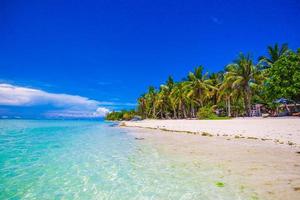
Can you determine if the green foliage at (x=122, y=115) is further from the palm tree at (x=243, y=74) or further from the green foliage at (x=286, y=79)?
Result: the green foliage at (x=286, y=79)

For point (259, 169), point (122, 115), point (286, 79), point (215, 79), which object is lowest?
point (259, 169)

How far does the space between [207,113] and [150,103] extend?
3537 centimetres

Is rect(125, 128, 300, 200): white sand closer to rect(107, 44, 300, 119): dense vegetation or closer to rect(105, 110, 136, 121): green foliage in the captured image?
rect(107, 44, 300, 119): dense vegetation

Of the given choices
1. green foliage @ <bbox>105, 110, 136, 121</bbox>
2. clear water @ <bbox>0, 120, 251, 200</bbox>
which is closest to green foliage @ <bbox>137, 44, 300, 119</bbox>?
clear water @ <bbox>0, 120, 251, 200</bbox>

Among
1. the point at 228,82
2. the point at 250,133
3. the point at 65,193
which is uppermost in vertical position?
the point at 228,82

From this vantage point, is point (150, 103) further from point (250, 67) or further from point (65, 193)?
point (65, 193)

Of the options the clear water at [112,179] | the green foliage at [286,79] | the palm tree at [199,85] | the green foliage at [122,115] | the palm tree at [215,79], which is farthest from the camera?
the green foliage at [122,115]

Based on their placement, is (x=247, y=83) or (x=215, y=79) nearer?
(x=247, y=83)

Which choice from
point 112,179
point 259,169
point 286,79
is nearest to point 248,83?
point 286,79

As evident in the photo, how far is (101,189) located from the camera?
18.0 ft

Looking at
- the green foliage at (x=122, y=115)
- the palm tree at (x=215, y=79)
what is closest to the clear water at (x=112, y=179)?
the palm tree at (x=215, y=79)

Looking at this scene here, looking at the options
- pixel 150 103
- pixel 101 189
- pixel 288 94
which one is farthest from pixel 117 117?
pixel 101 189

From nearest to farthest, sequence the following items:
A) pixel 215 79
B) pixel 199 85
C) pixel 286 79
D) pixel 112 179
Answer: pixel 112 179 < pixel 286 79 < pixel 199 85 < pixel 215 79

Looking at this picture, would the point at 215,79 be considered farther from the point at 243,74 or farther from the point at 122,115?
the point at 122,115
